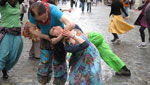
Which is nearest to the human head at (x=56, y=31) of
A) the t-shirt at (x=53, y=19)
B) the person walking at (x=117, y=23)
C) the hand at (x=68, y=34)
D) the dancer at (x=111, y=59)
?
the t-shirt at (x=53, y=19)

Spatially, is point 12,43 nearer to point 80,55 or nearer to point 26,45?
point 80,55

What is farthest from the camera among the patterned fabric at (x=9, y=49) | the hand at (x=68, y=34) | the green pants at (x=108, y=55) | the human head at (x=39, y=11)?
the green pants at (x=108, y=55)

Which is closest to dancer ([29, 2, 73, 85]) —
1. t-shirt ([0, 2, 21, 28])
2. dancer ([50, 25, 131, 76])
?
dancer ([50, 25, 131, 76])

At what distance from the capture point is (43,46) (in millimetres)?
3648

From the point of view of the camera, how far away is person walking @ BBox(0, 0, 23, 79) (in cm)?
450

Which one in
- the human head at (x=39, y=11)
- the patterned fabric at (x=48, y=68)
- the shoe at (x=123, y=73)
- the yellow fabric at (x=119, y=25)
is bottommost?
the yellow fabric at (x=119, y=25)

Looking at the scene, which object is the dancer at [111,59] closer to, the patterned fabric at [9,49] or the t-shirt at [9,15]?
the patterned fabric at [9,49]

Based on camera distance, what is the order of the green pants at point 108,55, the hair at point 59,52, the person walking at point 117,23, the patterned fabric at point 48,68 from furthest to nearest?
the person walking at point 117,23, the green pants at point 108,55, the patterned fabric at point 48,68, the hair at point 59,52

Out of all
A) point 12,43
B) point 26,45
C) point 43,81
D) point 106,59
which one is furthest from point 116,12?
point 43,81

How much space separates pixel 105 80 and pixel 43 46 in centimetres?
173

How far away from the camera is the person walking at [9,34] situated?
450 cm

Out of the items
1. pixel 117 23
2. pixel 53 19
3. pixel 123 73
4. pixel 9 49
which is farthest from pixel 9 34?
pixel 117 23

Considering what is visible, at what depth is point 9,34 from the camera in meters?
4.59

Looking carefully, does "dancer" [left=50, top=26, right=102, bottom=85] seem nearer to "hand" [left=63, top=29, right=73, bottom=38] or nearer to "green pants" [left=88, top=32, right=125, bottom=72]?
"hand" [left=63, top=29, right=73, bottom=38]
